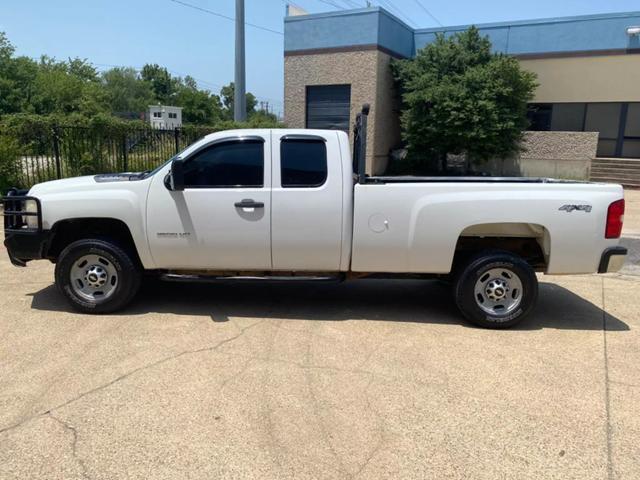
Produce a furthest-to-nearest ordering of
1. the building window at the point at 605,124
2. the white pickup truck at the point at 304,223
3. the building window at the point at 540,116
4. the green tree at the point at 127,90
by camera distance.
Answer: the green tree at the point at 127,90
the building window at the point at 540,116
the building window at the point at 605,124
the white pickup truck at the point at 304,223

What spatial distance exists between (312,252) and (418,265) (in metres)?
1.06

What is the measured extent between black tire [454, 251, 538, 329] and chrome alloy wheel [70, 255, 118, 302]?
349 cm

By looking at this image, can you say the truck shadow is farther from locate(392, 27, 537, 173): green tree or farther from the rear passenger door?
locate(392, 27, 537, 173): green tree

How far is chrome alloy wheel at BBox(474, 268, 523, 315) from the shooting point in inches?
211

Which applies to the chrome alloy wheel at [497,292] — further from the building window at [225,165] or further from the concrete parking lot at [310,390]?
the building window at [225,165]

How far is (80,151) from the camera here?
14688 mm

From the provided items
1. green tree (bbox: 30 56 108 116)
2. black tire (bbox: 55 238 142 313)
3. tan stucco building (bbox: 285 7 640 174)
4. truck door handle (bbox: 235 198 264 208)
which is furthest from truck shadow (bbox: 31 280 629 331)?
green tree (bbox: 30 56 108 116)

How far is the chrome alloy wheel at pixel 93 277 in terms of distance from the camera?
17.9ft

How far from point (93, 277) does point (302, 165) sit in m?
2.40

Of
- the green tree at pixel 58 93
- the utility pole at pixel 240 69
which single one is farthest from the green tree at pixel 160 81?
the utility pole at pixel 240 69

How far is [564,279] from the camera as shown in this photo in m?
7.56

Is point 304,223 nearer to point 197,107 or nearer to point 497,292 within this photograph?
point 497,292

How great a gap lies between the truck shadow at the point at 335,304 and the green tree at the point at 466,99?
→ 565 inches

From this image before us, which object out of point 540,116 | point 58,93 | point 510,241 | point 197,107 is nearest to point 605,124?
point 540,116
